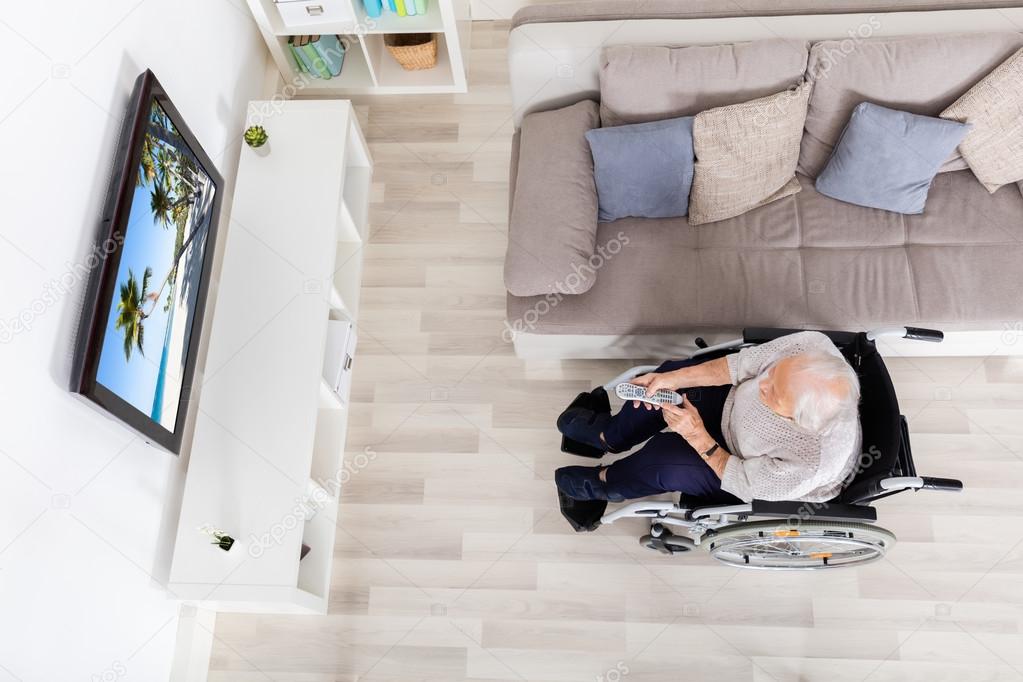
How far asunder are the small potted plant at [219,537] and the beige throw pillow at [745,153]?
1.73m

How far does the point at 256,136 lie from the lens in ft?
7.70

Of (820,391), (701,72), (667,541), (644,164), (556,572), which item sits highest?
(701,72)

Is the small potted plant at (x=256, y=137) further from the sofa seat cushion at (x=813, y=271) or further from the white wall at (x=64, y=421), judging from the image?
the sofa seat cushion at (x=813, y=271)

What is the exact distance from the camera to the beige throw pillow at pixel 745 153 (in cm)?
220

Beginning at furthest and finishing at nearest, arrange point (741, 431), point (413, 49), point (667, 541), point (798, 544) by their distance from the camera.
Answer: point (413, 49) → point (667, 541) → point (798, 544) → point (741, 431)

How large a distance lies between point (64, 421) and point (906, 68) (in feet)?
8.24

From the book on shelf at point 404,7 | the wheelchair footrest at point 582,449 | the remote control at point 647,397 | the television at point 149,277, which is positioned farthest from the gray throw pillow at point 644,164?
the television at point 149,277

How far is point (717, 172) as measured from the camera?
228 centimetres

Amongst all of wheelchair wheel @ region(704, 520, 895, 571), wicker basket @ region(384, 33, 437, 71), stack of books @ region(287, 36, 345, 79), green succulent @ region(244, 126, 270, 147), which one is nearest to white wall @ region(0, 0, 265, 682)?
green succulent @ region(244, 126, 270, 147)

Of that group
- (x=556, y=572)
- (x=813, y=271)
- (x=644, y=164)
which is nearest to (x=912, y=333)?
(x=813, y=271)

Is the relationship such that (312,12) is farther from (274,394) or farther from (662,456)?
(662,456)

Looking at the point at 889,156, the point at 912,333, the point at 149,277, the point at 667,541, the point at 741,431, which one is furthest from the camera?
the point at 667,541

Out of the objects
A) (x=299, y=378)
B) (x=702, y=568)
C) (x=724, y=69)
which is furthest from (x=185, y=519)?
(x=724, y=69)

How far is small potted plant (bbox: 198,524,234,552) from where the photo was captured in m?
1.95
